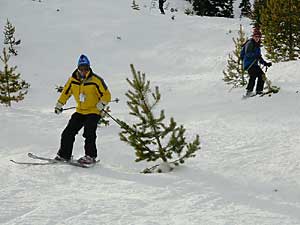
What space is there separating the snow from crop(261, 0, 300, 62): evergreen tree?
257 cm

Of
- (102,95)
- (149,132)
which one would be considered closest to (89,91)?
(102,95)

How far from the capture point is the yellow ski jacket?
6910 mm

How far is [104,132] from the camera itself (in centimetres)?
966

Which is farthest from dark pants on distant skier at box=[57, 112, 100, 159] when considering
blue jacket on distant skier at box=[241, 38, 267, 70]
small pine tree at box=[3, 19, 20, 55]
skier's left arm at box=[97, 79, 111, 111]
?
small pine tree at box=[3, 19, 20, 55]

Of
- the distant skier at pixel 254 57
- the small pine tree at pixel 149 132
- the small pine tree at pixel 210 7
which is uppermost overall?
the small pine tree at pixel 210 7

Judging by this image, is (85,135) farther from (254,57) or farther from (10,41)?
(10,41)

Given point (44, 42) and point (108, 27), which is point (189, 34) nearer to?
point (108, 27)

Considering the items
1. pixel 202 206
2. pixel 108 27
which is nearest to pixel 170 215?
pixel 202 206

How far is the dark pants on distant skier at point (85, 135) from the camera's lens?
700 cm

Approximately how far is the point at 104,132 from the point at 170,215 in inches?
217

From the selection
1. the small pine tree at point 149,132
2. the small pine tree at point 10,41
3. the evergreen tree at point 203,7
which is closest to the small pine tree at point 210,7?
the evergreen tree at point 203,7

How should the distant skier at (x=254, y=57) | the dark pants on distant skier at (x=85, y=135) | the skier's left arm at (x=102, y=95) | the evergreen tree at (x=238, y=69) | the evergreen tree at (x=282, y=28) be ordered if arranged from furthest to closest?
the evergreen tree at (x=282, y=28), the evergreen tree at (x=238, y=69), the distant skier at (x=254, y=57), the dark pants on distant skier at (x=85, y=135), the skier's left arm at (x=102, y=95)

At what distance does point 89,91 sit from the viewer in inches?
272

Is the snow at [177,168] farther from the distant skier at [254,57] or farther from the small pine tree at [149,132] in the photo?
the distant skier at [254,57]
